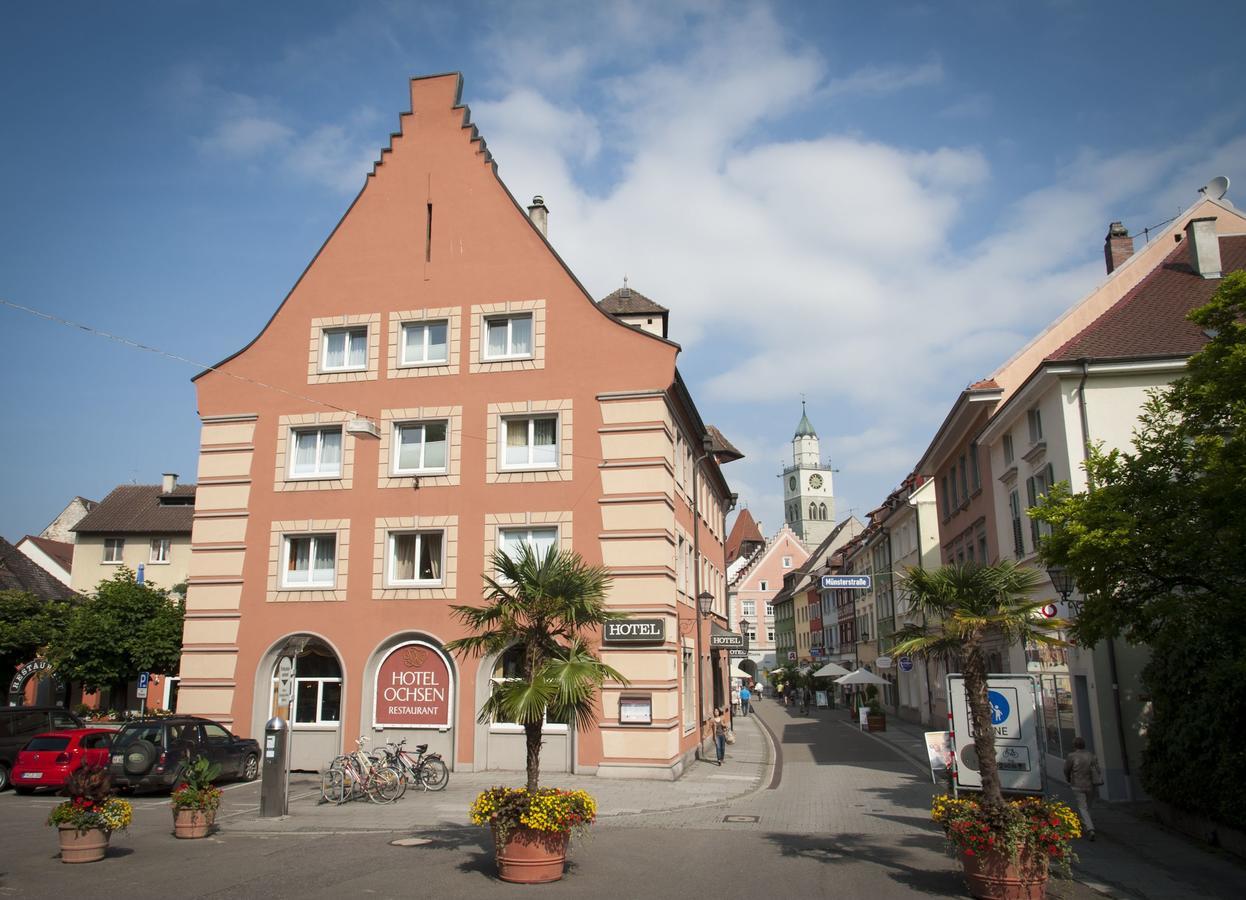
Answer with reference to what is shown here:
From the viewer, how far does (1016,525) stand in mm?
25656

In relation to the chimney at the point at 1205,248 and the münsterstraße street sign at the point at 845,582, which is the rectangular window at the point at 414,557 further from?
the chimney at the point at 1205,248

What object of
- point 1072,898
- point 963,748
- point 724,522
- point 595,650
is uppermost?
point 724,522

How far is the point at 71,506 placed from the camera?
67500 millimetres

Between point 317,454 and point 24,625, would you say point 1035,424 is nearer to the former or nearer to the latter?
point 317,454

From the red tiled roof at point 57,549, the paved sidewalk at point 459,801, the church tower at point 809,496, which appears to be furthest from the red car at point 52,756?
the church tower at point 809,496

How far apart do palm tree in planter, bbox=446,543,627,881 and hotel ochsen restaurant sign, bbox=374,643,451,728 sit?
34.4ft

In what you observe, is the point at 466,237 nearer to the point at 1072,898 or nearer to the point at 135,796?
the point at 135,796

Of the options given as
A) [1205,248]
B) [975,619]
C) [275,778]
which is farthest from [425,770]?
[1205,248]

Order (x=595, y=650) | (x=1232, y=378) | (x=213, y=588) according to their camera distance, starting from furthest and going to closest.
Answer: (x=213, y=588) < (x=595, y=650) < (x=1232, y=378)

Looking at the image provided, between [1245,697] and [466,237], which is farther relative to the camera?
[466,237]

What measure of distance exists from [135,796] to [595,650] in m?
10.3

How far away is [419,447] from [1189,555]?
57.6ft

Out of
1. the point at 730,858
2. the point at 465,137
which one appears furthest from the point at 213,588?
the point at 730,858

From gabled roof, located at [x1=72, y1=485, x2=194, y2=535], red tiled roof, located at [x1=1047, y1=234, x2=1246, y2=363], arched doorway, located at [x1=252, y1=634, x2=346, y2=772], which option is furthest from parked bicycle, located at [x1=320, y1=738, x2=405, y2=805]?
gabled roof, located at [x1=72, y1=485, x2=194, y2=535]
